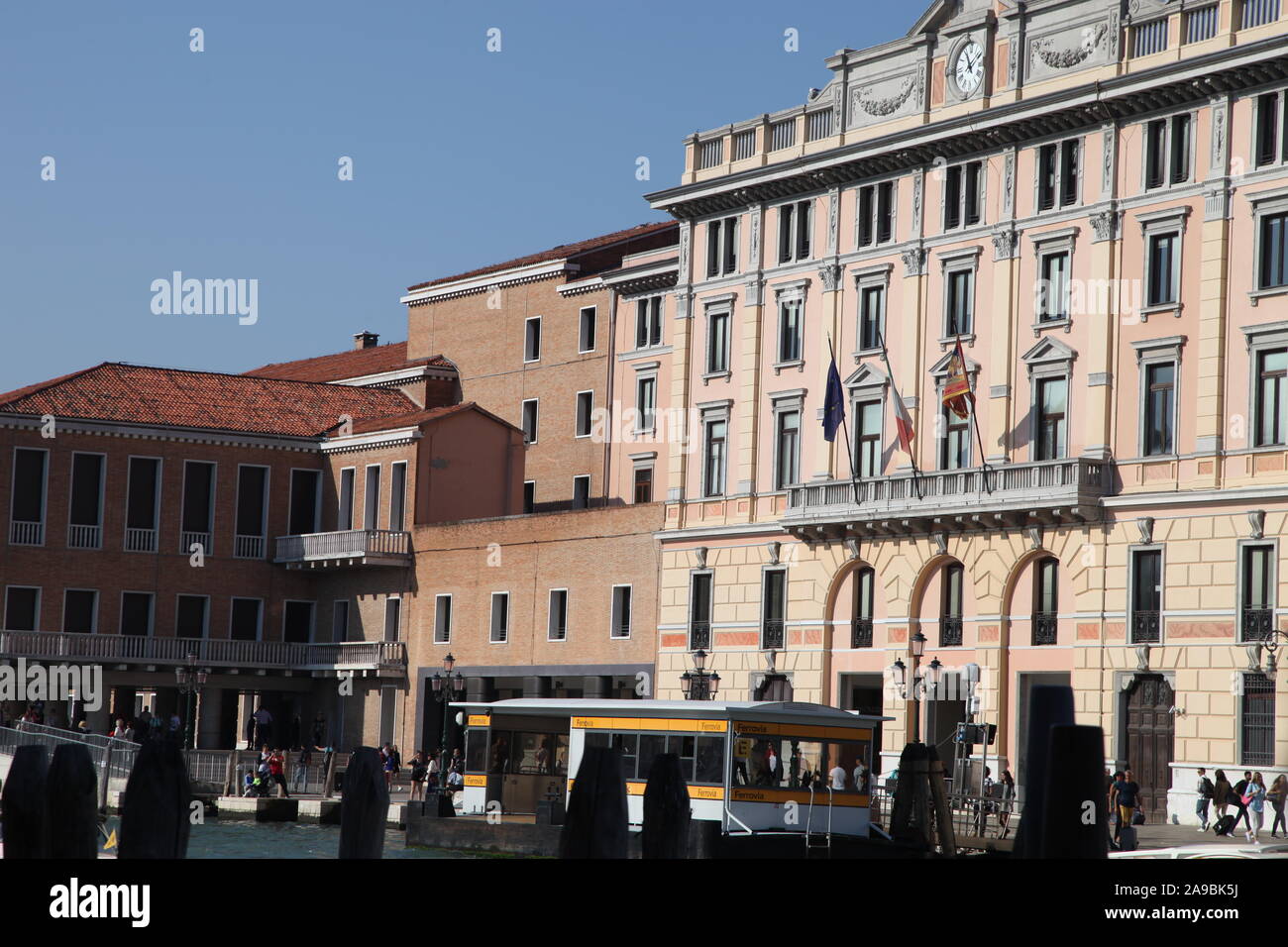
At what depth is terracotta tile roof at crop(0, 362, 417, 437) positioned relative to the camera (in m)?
60.8

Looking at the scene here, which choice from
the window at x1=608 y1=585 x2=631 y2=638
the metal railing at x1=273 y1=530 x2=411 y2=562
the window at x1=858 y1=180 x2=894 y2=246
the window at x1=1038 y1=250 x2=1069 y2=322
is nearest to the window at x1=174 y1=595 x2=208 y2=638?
the metal railing at x1=273 y1=530 x2=411 y2=562

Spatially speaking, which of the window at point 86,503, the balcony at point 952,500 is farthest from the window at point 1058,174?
the window at point 86,503

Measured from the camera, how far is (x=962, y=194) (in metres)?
46.5

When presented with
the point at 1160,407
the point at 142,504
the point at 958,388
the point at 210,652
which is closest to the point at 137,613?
the point at 210,652

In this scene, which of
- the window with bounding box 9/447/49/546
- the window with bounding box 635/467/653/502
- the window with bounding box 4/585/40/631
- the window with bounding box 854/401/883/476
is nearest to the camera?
the window with bounding box 854/401/883/476

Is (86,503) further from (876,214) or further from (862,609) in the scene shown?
(876,214)

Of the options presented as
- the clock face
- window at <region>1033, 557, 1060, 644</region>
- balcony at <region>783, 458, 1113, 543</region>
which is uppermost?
the clock face

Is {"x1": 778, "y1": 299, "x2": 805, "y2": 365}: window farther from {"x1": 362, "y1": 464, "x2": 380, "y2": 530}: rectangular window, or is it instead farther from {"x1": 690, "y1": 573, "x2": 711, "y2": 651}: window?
{"x1": 362, "y1": 464, "x2": 380, "y2": 530}: rectangular window

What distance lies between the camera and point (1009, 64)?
4519cm

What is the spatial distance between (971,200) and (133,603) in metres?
28.6

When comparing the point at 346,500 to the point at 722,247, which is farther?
the point at 346,500

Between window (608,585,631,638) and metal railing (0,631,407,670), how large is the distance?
871 cm

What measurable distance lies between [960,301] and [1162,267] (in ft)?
18.2
